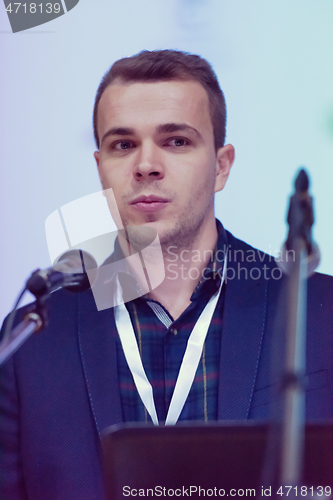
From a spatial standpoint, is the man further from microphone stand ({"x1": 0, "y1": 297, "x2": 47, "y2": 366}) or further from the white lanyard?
microphone stand ({"x1": 0, "y1": 297, "x2": 47, "y2": 366})

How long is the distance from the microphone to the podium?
335 millimetres

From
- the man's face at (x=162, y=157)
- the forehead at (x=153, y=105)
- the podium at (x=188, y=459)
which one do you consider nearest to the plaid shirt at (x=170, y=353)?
the man's face at (x=162, y=157)

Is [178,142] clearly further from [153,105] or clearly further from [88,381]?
[88,381]

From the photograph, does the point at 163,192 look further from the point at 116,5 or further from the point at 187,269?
the point at 116,5

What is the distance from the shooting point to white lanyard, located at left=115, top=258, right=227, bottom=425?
1.48 meters

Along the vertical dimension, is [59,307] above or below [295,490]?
above

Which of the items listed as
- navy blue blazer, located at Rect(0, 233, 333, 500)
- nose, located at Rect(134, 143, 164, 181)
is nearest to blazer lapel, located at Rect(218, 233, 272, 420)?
navy blue blazer, located at Rect(0, 233, 333, 500)

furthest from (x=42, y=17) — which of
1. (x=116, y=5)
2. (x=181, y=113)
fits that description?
(x=181, y=113)

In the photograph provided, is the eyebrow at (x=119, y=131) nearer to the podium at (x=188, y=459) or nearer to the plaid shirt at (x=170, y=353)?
the plaid shirt at (x=170, y=353)

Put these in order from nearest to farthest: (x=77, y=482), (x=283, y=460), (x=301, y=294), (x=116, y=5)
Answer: (x=283, y=460)
(x=301, y=294)
(x=77, y=482)
(x=116, y=5)

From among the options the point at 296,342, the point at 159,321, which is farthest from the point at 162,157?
the point at 296,342

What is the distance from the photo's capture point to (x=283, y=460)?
0.62m

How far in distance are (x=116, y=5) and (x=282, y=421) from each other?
5.66ft

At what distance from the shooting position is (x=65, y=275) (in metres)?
0.99
